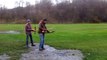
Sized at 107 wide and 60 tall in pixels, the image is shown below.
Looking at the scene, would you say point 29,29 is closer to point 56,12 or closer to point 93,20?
point 93,20

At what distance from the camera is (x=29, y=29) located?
811 inches

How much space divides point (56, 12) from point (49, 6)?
27.4ft

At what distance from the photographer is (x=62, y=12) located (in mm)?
110438

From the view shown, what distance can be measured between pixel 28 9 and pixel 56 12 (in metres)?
10.9

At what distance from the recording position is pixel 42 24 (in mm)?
19141

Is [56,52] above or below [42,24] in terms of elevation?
below

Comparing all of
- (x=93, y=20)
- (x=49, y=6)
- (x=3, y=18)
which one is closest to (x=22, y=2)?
(x=49, y=6)

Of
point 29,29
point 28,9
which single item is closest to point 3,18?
point 28,9

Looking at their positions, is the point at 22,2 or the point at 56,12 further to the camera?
the point at 22,2

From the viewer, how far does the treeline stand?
336ft

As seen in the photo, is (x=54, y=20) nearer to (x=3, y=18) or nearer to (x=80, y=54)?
(x=3, y=18)

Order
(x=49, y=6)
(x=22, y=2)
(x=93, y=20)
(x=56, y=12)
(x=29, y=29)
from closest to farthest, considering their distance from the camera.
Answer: (x=29, y=29) < (x=93, y=20) < (x=56, y=12) < (x=49, y=6) < (x=22, y=2)

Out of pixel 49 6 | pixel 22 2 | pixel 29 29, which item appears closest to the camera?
pixel 29 29

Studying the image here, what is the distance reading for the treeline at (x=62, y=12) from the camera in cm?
10250
